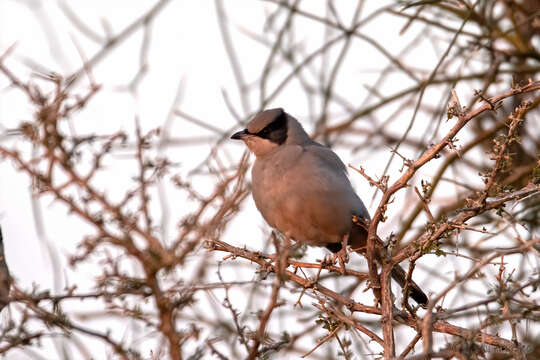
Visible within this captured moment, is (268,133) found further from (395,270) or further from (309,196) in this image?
(395,270)

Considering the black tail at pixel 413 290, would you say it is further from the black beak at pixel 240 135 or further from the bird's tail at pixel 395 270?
the black beak at pixel 240 135

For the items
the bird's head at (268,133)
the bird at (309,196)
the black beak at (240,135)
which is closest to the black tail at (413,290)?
the bird at (309,196)

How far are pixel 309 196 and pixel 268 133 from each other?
99 centimetres


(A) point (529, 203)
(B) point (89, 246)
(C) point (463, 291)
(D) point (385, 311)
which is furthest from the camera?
(C) point (463, 291)

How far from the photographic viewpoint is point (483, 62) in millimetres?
5629

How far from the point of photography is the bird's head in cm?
582

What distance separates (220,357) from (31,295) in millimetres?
736

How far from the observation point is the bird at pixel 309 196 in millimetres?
5105

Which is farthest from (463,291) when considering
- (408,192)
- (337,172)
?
(337,172)

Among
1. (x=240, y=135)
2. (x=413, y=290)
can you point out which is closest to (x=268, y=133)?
(x=240, y=135)

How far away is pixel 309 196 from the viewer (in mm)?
5086

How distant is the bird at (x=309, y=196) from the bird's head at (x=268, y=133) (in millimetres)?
59

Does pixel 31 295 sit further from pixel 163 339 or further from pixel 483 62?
pixel 483 62

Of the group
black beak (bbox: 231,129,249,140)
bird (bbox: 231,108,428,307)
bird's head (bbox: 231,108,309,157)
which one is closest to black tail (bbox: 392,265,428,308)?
bird (bbox: 231,108,428,307)
